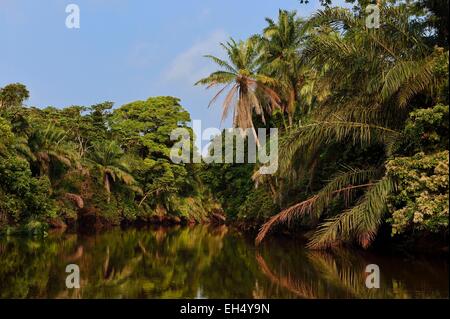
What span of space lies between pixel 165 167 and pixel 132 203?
4273mm

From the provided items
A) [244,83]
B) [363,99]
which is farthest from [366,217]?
[244,83]

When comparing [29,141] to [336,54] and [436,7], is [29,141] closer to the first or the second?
[336,54]

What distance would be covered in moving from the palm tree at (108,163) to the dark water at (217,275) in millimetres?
18784

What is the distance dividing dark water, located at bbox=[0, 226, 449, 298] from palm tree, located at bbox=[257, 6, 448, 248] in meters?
1.18

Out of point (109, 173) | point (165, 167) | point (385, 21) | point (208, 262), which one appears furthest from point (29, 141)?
point (385, 21)

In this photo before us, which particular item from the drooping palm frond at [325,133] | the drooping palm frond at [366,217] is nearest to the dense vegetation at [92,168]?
the drooping palm frond at [325,133]

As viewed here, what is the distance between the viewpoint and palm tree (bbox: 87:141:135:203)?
33.3 metres

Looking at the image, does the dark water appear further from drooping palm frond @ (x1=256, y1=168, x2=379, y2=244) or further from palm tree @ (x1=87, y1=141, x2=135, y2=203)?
palm tree @ (x1=87, y1=141, x2=135, y2=203)

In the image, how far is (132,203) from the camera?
120 feet

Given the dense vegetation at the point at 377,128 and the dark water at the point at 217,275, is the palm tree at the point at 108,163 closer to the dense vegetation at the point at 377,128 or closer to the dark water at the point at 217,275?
the dense vegetation at the point at 377,128

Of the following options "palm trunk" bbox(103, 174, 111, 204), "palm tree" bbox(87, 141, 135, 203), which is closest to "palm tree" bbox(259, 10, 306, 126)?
"palm tree" bbox(87, 141, 135, 203)

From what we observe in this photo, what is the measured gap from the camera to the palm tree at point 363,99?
12633 millimetres

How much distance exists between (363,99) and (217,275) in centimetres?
776

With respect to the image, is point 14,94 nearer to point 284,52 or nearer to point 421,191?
point 284,52
